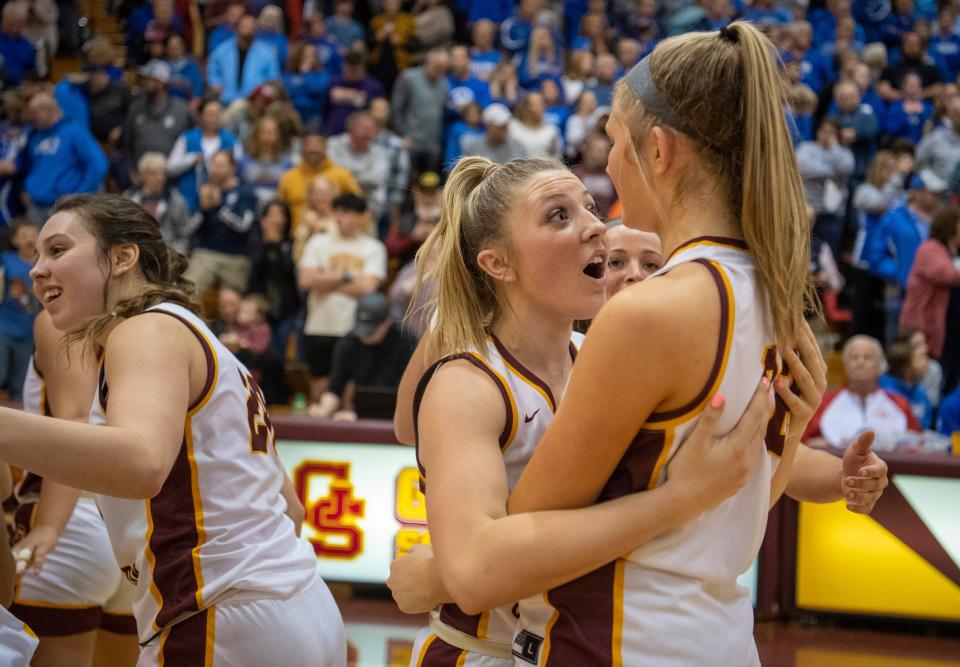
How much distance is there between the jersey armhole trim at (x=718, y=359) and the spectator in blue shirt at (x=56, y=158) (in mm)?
9556

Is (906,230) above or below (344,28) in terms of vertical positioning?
below

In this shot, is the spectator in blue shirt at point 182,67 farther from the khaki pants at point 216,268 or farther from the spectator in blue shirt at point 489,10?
the khaki pants at point 216,268

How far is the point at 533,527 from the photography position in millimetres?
1792

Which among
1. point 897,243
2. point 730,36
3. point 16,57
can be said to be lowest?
point 897,243

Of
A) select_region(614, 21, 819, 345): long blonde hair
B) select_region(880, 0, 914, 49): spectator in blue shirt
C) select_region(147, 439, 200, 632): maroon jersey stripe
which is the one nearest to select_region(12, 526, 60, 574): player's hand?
select_region(147, 439, 200, 632): maroon jersey stripe

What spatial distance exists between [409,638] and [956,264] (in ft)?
19.0

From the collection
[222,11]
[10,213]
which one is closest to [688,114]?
[10,213]

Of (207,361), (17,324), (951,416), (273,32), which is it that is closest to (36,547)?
(207,361)

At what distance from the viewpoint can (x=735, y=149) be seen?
1.86m

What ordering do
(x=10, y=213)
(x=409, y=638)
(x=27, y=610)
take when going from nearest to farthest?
(x=27, y=610), (x=409, y=638), (x=10, y=213)

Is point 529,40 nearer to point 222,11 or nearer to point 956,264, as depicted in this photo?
point 222,11

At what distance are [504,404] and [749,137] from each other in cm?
68

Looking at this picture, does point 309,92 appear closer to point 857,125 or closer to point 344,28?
point 344,28

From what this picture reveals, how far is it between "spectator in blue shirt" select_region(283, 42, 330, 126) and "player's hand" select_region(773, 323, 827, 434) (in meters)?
10.3
